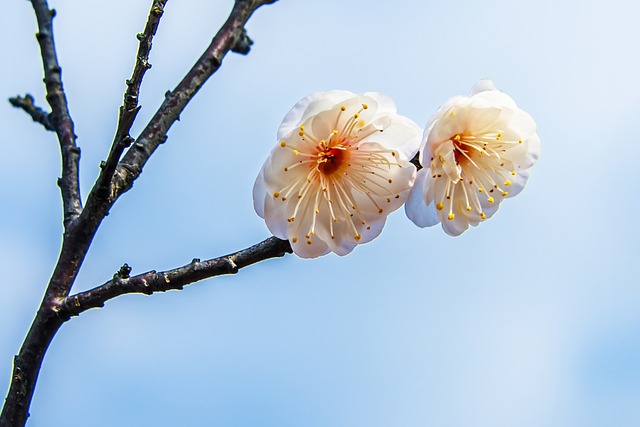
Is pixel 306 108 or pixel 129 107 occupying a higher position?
pixel 306 108

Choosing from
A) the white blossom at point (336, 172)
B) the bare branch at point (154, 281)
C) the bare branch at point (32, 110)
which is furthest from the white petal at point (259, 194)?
the bare branch at point (32, 110)

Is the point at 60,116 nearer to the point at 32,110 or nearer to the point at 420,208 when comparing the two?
the point at 32,110

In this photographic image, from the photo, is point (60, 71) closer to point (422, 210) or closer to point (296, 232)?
point (296, 232)

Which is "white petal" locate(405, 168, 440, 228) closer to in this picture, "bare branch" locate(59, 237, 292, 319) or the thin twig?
"bare branch" locate(59, 237, 292, 319)

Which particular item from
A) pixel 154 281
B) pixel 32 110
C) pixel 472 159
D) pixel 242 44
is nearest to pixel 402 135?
pixel 472 159

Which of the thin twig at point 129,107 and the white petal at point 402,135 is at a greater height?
the white petal at point 402,135

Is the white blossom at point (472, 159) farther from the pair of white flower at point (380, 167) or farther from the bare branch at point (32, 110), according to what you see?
the bare branch at point (32, 110)
